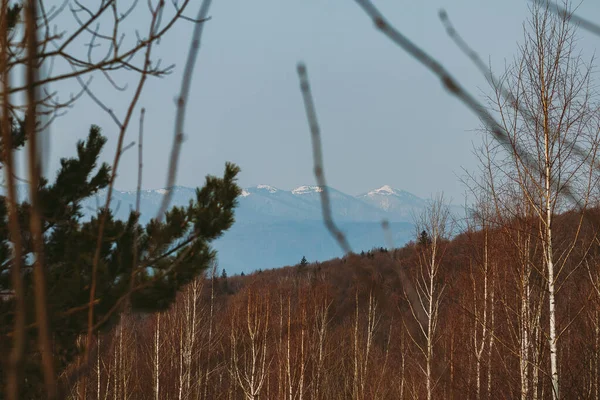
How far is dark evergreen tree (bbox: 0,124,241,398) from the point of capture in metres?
4.65

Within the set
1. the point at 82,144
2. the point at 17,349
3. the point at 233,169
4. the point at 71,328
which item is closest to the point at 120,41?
the point at 17,349

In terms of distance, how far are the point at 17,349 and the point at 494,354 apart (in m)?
16.5

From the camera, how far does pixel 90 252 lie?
16.6ft

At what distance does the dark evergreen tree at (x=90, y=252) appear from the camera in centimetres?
465

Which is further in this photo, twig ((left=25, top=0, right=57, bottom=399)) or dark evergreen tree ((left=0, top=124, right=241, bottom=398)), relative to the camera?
dark evergreen tree ((left=0, top=124, right=241, bottom=398))

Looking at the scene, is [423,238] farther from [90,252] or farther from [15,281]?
[15,281]

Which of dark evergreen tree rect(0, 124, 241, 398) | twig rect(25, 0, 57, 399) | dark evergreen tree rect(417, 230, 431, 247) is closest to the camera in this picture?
twig rect(25, 0, 57, 399)

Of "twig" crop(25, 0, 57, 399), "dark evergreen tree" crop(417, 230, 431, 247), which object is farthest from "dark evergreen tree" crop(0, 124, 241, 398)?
"dark evergreen tree" crop(417, 230, 431, 247)

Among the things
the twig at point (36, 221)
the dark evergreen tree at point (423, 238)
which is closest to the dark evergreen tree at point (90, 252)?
the twig at point (36, 221)

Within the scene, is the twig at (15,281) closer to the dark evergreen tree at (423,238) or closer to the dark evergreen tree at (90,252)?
the dark evergreen tree at (90,252)

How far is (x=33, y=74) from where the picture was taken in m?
0.48

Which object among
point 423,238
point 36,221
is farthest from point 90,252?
point 423,238

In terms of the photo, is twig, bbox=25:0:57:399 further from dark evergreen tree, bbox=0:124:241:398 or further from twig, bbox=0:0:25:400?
dark evergreen tree, bbox=0:124:241:398

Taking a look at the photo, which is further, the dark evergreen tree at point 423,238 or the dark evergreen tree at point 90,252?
the dark evergreen tree at point 423,238
